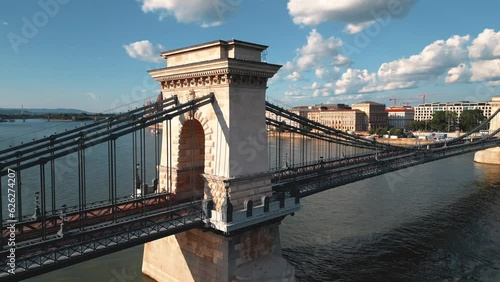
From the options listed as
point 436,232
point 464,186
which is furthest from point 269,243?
point 464,186

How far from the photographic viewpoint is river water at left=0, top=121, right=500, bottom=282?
2144cm

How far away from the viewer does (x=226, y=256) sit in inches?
618

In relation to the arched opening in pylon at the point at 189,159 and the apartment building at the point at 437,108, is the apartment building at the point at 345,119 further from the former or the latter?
the arched opening in pylon at the point at 189,159

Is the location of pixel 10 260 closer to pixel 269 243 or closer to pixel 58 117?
pixel 269 243

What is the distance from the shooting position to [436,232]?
29078mm

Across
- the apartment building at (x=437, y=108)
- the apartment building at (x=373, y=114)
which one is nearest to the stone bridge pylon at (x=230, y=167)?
the apartment building at (x=373, y=114)

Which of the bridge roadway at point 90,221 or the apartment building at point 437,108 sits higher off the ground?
the apartment building at point 437,108

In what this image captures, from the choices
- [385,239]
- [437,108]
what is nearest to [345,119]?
[437,108]

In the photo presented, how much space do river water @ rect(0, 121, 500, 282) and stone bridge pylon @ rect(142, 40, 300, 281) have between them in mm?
4766

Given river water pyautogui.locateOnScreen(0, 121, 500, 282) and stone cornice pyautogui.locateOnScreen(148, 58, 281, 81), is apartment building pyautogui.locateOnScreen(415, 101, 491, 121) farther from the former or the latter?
stone cornice pyautogui.locateOnScreen(148, 58, 281, 81)

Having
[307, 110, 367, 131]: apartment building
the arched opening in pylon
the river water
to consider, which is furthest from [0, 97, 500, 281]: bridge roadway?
[307, 110, 367, 131]: apartment building

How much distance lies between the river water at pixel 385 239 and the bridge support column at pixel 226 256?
293cm

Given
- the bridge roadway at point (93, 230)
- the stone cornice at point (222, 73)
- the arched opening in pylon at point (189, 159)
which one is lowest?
the bridge roadway at point (93, 230)

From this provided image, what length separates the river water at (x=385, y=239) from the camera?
21438 millimetres
